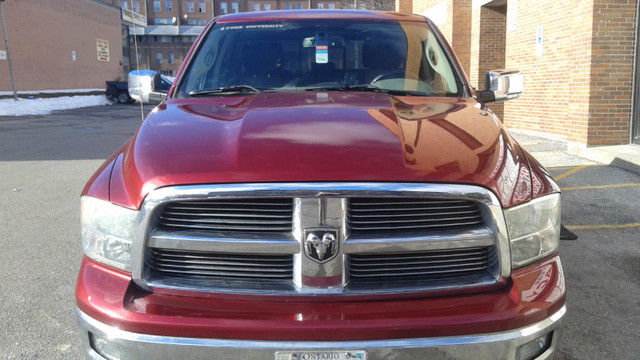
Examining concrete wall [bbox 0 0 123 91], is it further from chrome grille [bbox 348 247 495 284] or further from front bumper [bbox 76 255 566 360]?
chrome grille [bbox 348 247 495 284]

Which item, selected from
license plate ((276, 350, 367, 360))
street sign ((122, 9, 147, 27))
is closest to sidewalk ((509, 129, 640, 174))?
street sign ((122, 9, 147, 27))

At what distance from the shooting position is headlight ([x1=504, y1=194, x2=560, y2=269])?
1.97 m

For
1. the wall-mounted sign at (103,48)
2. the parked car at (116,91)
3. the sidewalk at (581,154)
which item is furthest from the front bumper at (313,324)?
the wall-mounted sign at (103,48)

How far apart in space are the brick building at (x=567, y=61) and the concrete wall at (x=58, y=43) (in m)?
29.8

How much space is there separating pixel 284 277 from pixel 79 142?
12.3m

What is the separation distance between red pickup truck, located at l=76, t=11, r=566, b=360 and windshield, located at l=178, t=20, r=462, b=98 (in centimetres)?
107

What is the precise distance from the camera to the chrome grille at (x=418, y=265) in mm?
1936

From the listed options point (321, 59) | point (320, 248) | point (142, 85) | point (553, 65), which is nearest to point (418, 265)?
point (320, 248)

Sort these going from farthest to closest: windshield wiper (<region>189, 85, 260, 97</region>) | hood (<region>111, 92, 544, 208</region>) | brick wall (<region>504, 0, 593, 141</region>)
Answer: brick wall (<region>504, 0, 593, 141</region>) < windshield wiper (<region>189, 85, 260, 97</region>) < hood (<region>111, 92, 544, 208</region>)

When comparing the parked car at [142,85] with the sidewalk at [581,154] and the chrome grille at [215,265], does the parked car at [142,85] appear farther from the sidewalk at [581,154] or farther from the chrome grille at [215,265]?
the sidewalk at [581,154]

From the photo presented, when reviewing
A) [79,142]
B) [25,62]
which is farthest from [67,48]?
[79,142]

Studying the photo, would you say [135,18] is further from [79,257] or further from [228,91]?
[228,91]

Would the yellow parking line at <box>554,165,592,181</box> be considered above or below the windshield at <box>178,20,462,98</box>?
below

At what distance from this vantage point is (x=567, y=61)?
10188 mm
